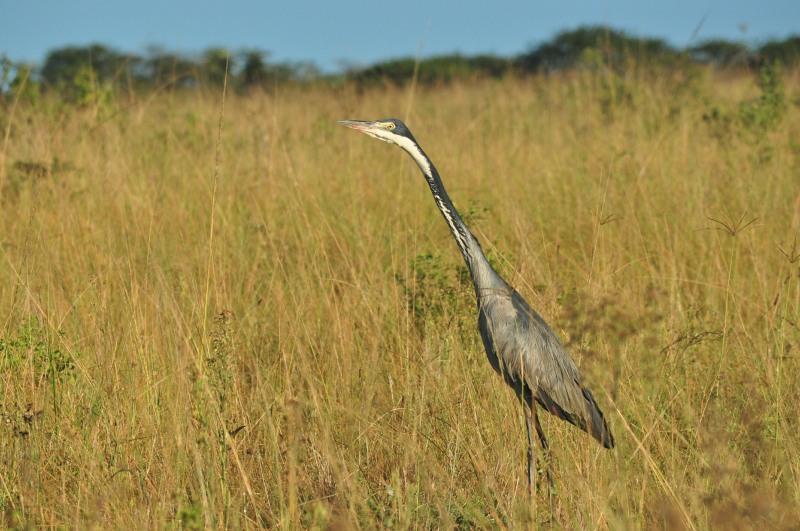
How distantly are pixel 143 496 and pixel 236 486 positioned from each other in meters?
0.28

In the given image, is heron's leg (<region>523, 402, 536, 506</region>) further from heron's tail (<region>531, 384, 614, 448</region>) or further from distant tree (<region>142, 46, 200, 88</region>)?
distant tree (<region>142, 46, 200, 88</region>)

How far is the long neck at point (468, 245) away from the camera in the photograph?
3.12m

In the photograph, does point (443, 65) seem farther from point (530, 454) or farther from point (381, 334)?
point (530, 454)

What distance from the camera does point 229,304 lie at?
385 cm

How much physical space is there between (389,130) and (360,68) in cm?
486

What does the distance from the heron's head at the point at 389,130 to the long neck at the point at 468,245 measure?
13 centimetres

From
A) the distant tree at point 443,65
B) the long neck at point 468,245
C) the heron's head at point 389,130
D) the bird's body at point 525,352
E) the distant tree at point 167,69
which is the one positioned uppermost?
the distant tree at point 443,65

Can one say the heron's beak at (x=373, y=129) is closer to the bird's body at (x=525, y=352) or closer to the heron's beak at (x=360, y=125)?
the heron's beak at (x=360, y=125)

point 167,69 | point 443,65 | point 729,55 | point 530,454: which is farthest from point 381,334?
point 443,65

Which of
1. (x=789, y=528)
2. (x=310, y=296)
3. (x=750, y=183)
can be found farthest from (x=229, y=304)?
(x=750, y=183)

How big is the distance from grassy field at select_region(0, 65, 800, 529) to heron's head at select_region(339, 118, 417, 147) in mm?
656

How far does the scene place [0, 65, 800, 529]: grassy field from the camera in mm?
2537

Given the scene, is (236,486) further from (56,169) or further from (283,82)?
(283,82)

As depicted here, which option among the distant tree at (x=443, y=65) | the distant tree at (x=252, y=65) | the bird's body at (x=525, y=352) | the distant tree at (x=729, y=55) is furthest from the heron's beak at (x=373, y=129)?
the distant tree at (x=443, y=65)
